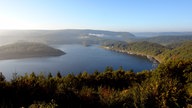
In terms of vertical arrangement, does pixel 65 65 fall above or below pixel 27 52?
above

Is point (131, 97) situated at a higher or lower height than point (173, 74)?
higher

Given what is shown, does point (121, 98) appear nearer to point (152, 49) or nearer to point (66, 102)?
point (66, 102)

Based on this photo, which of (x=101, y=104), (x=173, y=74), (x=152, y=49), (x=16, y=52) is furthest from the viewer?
(x=152, y=49)

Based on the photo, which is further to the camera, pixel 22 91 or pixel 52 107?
pixel 22 91

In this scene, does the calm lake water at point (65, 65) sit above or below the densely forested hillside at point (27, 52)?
above

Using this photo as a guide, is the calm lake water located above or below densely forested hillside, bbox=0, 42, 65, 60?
above

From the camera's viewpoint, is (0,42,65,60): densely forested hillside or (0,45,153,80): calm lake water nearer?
(0,45,153,80): calm lake water

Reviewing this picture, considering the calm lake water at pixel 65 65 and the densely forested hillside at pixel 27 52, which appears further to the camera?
the densely forested hillside at pixel 27 52

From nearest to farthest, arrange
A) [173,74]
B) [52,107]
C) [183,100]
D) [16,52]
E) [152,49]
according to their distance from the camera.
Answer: [52,107] → [183,100] → [173,74] → [16,52] → [152,49]

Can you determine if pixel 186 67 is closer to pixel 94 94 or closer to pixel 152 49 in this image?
pixel 94 94

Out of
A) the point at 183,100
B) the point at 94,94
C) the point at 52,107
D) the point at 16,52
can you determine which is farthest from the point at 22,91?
the point at 16,52

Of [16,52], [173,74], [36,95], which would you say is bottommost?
[16,52]
